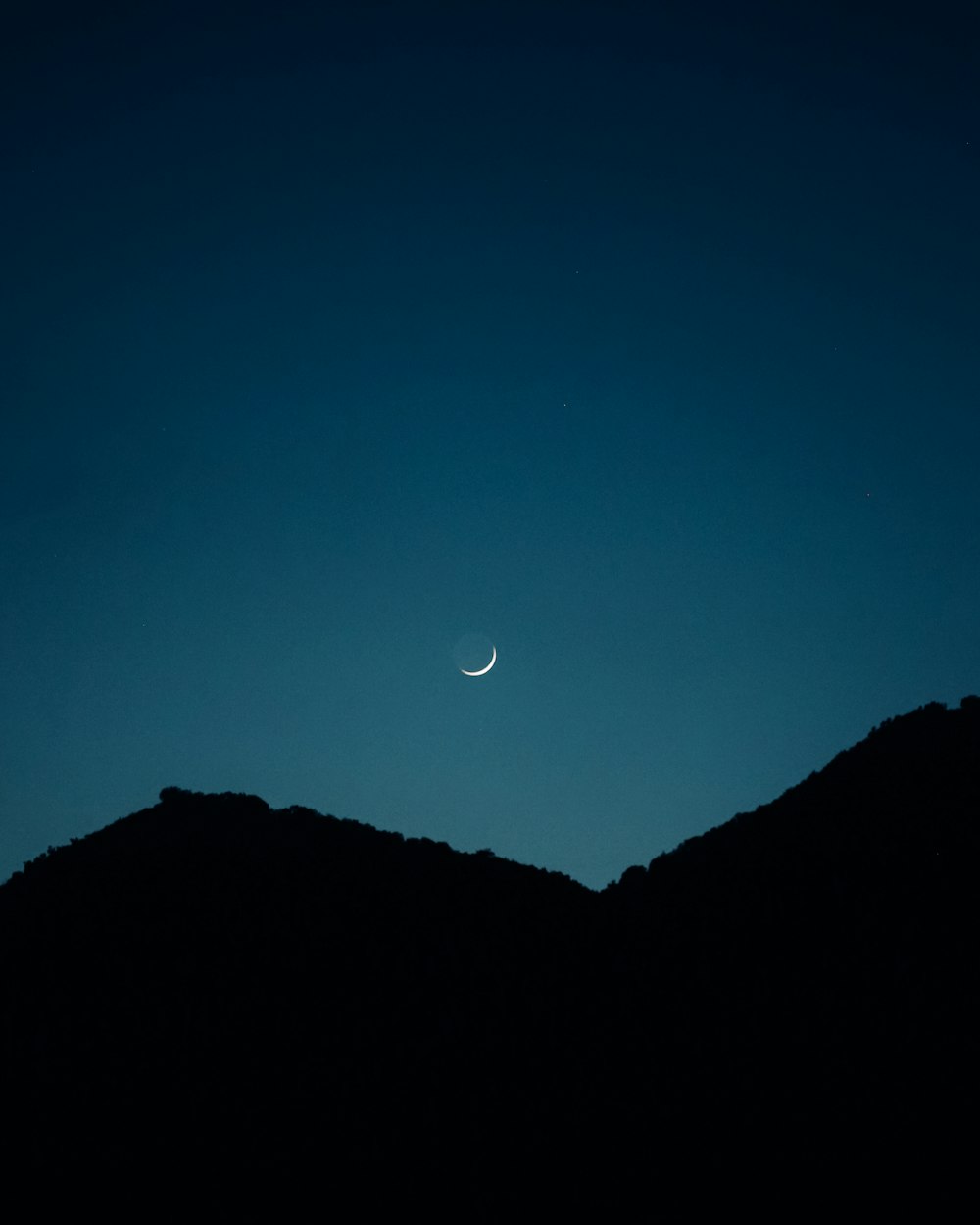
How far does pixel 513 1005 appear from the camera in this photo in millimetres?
31594

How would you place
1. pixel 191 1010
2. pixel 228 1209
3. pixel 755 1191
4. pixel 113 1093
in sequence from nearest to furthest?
pixel 755 1191 < pixel 228 1209 < pixel 113 1093 < pixel 191 1010

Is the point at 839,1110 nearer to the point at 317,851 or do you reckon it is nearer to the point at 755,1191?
the point at 755,1191

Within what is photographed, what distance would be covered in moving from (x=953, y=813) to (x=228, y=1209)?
93.1 ft

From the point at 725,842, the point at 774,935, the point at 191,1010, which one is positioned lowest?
the point at 774,935

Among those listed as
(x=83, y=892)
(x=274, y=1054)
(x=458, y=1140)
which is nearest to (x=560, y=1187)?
(x=458, y=1140)

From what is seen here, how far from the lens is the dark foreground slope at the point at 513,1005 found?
24.4 meters

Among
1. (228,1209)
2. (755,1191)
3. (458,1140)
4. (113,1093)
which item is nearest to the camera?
(755,1191)

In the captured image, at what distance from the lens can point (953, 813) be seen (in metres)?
32.3

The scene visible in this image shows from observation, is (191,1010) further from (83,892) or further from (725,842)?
(725,842)

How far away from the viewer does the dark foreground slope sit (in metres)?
24.4

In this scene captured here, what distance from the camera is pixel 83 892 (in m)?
38.2

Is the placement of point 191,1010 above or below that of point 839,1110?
above

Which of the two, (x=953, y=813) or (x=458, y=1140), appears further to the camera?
(x=953, y=813)

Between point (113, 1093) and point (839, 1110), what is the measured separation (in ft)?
75.0
